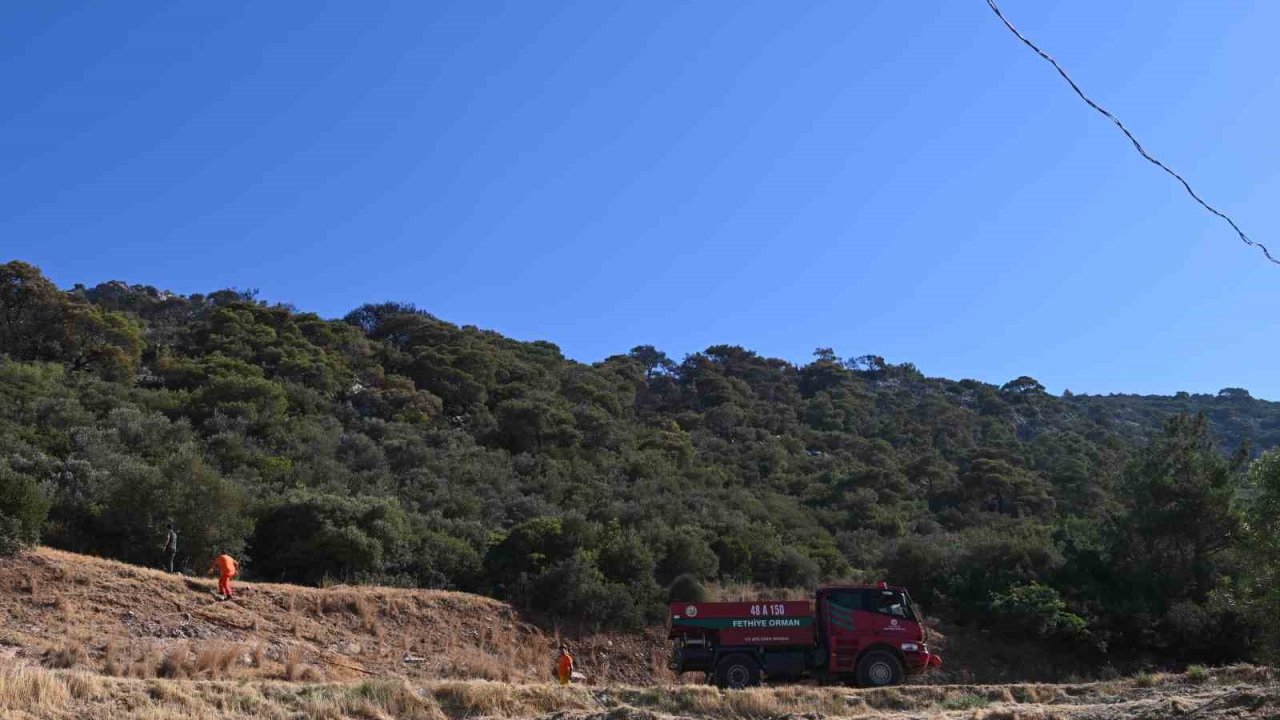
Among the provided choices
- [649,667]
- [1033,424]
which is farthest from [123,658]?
[1033,424]

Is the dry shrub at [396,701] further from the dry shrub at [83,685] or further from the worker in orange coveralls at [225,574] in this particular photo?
the worker in orange coveralls at [225,574]

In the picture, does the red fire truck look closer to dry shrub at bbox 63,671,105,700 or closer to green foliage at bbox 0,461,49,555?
dry shrub at bbox 63,671,105,700

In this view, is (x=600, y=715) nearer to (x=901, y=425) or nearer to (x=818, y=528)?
(x=818, y=528)

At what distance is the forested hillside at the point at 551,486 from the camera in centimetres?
2811

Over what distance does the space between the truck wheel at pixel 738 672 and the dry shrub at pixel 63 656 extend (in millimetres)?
11848

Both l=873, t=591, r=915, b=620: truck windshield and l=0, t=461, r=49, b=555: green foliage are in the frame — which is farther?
l=0, t=461, r=49, b=555: green foliage

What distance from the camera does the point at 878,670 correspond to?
21234mm

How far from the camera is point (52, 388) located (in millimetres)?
39281

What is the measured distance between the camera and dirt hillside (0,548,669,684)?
18625 mm

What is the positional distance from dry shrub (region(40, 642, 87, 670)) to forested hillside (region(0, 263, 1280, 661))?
497 cm

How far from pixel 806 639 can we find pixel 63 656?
13.8 metres

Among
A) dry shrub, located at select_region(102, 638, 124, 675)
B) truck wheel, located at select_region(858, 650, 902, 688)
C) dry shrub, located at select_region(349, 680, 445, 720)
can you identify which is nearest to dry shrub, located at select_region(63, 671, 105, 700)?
dry shrub, located at select_region(102, 638, 124, 675)

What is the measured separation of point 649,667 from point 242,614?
10.6 meters

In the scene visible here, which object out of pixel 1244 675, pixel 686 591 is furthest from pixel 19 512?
pixel 1244 675
